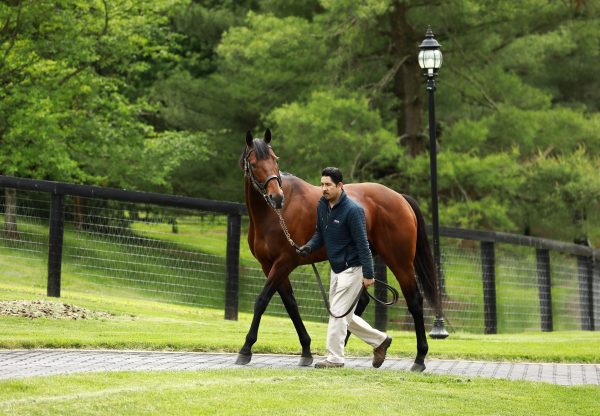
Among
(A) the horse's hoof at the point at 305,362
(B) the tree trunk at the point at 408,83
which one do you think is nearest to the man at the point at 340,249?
(A) the horse's hoof at the point at 305,362

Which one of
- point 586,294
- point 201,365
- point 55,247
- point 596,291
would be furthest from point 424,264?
point 596,291

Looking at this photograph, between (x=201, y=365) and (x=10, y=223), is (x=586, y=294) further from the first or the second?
(x=201, y=365)

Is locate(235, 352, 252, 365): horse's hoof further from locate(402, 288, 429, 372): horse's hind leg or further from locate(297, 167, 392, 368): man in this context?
locate(402, 288, 429, 372): horse's hind leg

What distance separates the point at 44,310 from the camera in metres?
15.6

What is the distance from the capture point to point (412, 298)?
12.9 m

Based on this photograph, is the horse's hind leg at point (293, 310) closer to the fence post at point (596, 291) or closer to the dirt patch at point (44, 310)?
the dirt patch at point (44, 310)

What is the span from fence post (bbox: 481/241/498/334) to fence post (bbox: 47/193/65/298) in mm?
7735

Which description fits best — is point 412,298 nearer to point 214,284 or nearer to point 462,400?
point 462,400

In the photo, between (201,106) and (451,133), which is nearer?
(451,133)

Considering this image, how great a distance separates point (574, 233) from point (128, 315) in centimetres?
1963

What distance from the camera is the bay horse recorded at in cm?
1210

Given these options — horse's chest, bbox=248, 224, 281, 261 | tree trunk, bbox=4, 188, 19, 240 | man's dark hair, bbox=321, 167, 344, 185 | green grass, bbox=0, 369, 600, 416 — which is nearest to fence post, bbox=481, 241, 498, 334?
tree trunk, bbox=4, 188, 19, 240

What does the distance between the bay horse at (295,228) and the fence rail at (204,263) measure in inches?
212

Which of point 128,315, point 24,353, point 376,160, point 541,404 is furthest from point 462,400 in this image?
point 376,160
